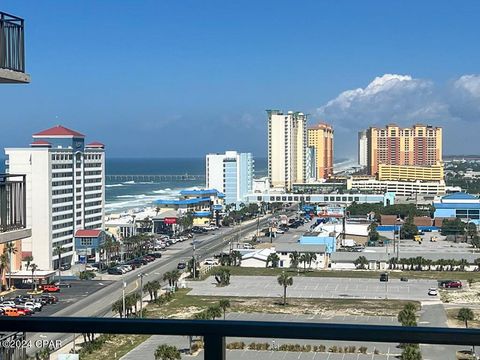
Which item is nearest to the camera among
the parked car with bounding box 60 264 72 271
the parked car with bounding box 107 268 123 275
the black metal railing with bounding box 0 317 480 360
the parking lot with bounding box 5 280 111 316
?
the black metal railing with bounding box 0 317 480 360

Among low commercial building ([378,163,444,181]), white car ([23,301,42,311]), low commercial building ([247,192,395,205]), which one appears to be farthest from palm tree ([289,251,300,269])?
low commercial building ([378,163,444,181])

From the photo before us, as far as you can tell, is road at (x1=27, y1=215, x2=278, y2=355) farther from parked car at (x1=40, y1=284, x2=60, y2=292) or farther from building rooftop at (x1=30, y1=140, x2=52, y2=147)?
building rooftop at (x1=30, y1=140, x2=52, y2=147)

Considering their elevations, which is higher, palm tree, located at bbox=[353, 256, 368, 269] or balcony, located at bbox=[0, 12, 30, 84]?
balcony, located at bbox=[0, 12, 30, 84]

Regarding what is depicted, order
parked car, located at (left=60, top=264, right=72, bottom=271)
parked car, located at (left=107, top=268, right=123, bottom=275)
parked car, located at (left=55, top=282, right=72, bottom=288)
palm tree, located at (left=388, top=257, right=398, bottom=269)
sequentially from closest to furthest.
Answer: parked car, located at (left=55, top=282, right=72, bottom=288) < parked car, located at (left=107, top=268, right=123, bottom=275) < palm tree, located at (left=388, top=257, right=398, bottom=269) < parked car, located at (left=60, top=264, right=72, bottom=271)

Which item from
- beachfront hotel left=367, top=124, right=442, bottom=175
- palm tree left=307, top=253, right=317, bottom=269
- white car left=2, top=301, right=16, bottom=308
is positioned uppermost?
beachfront hotel left=367, top=124, right=442, bottom=175

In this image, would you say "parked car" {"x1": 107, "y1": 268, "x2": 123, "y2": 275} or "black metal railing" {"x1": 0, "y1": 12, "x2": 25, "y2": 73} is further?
"parked car" {"x1": 107, "y1": 268, "x2": 123, "y2": 275}

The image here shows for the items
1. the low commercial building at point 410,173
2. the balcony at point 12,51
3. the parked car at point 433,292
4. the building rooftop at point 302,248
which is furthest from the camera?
the low commercial building at point 410,173

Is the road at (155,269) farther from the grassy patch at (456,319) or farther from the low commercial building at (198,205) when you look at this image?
the grassy patch at (456,319)

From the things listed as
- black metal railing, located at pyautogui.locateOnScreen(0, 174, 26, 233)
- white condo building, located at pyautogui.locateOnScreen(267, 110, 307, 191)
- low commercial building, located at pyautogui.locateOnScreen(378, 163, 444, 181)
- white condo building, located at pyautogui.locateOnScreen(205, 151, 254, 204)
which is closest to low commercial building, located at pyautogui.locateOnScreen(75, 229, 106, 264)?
white condo building, located at pyautogui.locateOnScreen(205, 151, 254, 204)

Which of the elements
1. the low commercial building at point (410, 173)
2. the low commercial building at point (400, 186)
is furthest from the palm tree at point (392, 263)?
the low commercial building at point (410, 173)
